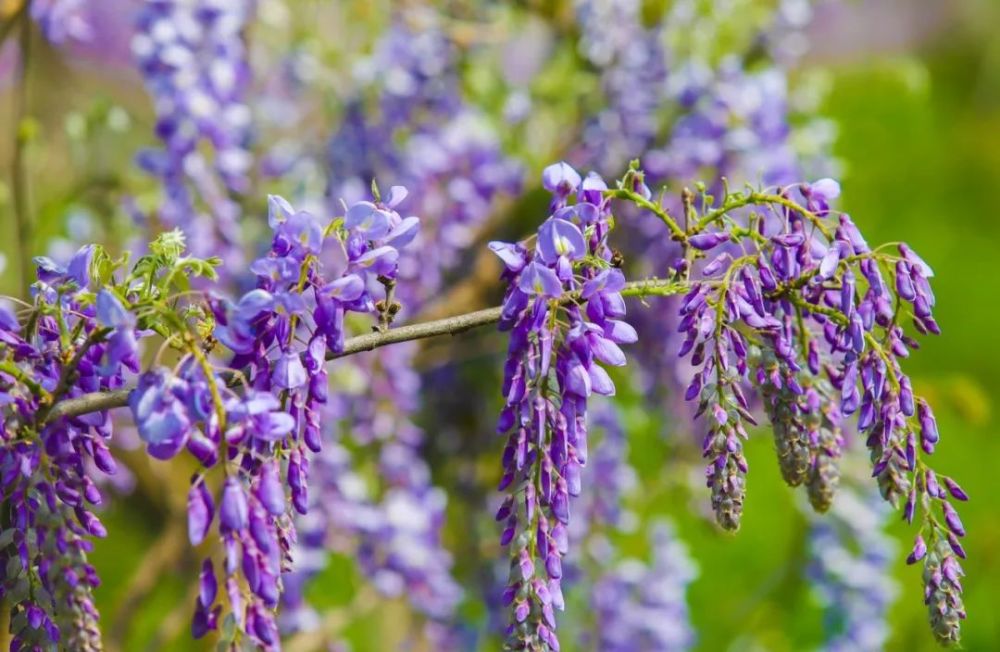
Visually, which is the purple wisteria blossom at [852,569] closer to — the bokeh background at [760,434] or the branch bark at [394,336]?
Result: the bokeh background at [760,434]

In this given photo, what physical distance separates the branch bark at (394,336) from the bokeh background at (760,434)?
1.19m

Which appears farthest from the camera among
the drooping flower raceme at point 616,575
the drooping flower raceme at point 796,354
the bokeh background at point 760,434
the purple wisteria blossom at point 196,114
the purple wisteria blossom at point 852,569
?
the purple wisteria blossom at point 852,569

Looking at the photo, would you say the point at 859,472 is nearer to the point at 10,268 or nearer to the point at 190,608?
the point at 190,608

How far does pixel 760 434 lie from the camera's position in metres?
3.70

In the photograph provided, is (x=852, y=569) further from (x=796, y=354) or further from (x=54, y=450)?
(x=54, y=450)

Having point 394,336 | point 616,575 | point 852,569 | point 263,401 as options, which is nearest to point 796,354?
point 394,336

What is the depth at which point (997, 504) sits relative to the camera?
607 centimetres

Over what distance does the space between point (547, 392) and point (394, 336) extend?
0.20 metres

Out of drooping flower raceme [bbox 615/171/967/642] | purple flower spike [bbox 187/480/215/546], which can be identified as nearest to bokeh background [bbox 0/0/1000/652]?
purple flower spike [bbox 187/480/215/546]

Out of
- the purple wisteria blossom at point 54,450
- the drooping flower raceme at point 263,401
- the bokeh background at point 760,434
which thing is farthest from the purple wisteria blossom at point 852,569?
the purple wisteria blossom at point 54,450

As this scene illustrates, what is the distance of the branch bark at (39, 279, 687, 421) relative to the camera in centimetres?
140

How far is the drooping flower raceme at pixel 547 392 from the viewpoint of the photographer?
1478 mm

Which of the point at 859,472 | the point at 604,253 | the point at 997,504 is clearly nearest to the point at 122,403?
the point at 604,253

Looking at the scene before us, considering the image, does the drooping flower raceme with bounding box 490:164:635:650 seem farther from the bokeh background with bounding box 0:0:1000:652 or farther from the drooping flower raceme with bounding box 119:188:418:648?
the bokeh background with bounding box 0:0:1000:652
